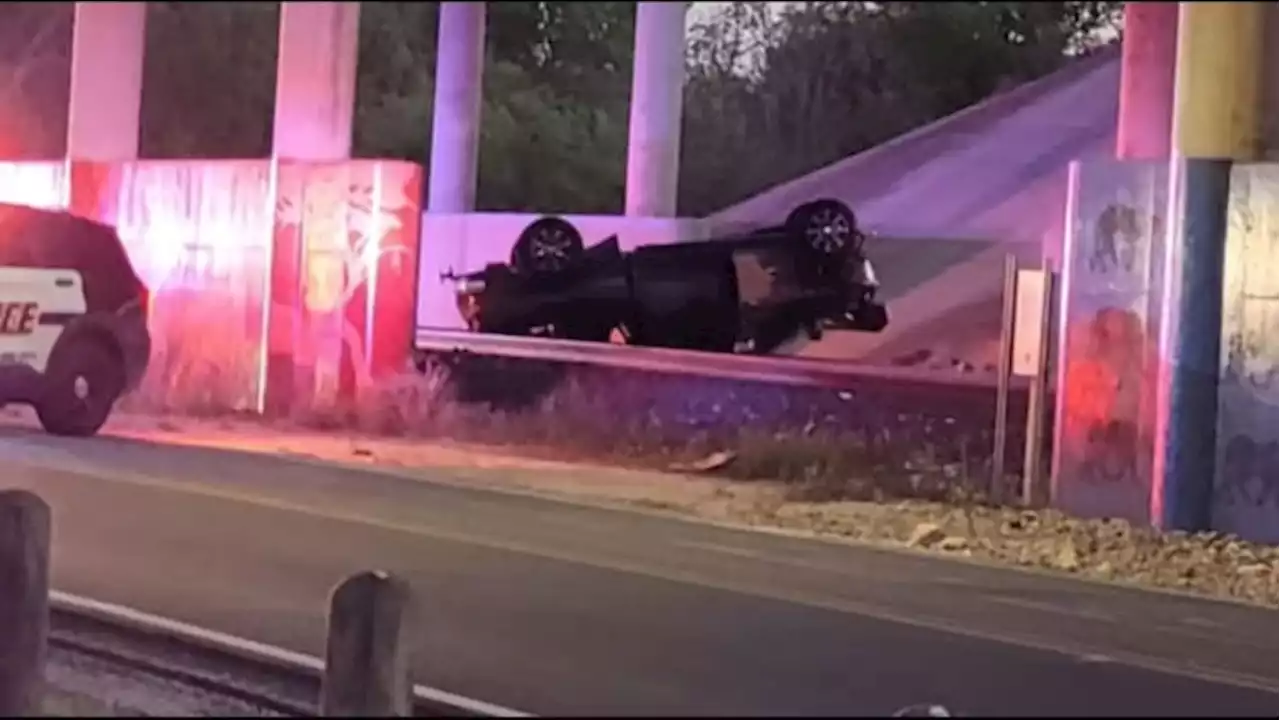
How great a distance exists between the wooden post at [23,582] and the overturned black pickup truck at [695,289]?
913cm

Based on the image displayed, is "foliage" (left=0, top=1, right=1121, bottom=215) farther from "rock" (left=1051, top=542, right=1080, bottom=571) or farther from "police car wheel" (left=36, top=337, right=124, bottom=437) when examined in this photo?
"rock" (left=1051, top=542, right=1080, bottom=571)

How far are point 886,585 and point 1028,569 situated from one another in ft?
4.01

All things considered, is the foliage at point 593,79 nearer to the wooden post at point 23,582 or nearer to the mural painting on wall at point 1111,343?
the mural painting on wall at point 1111,343

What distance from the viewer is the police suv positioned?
433 inches

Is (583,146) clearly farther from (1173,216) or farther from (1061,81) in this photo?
(1173,216)

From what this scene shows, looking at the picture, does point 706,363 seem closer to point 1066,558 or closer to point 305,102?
point 1066,558

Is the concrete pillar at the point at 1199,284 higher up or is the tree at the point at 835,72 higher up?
the tree at the point at 835,72

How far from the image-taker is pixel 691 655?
12.7ft

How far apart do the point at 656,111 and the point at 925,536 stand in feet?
21.1

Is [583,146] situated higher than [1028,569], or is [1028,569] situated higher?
[583,146]

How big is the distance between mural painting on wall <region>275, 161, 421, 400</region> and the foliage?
1236 mm

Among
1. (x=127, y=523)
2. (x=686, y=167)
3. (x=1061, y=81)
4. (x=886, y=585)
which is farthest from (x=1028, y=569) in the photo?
(x=686, y=167)

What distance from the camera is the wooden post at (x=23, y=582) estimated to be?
13.8ft

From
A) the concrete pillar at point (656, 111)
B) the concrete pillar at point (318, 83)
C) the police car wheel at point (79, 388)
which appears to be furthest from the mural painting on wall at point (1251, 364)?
the concrete pillar at point (318, 83)
